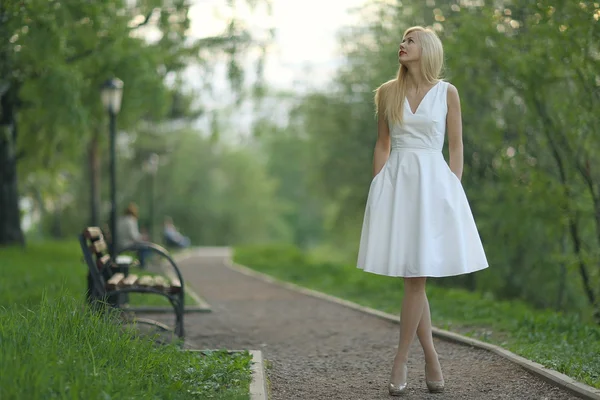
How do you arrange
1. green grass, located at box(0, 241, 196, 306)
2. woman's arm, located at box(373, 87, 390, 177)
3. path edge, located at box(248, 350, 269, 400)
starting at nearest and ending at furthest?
1. path edge, located at box(248, 350, 269, 400)
2. woman's arm, located at box(373, 87, 390, 177)
3. green grass, located at box(0, 241, 196, 306)

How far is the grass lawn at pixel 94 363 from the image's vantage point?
4215 mm

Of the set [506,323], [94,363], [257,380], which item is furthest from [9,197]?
[94,363]

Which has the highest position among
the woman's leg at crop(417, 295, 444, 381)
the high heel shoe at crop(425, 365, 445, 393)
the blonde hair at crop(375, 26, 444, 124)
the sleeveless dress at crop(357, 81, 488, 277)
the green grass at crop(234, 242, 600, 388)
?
the blonde hair at crop(375, 26, 444, 124)

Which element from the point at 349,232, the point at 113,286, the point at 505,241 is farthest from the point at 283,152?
the point at 113,286

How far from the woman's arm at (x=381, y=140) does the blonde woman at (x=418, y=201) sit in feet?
0.23

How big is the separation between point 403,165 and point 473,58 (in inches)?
310

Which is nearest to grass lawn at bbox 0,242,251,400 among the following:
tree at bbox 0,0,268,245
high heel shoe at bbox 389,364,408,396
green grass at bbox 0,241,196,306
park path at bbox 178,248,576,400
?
park path at bbox 178,248,576,400

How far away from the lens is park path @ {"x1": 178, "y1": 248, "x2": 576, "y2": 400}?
5676mm

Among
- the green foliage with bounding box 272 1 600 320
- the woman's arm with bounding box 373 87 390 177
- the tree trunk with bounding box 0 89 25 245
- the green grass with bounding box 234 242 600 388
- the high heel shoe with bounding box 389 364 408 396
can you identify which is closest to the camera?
the high heel shoe with bounding box 389 364 408 396

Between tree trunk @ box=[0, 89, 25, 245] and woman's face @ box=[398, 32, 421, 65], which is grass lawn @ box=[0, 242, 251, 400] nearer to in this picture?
woman's face @ box=[398, 32, 421, 65]

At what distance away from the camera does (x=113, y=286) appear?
24.8 ft

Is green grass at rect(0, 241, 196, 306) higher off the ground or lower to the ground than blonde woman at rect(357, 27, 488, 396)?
lower

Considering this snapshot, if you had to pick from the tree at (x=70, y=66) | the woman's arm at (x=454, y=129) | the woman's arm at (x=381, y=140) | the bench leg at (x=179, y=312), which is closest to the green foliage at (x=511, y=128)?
the tree at (x=70, y=66)

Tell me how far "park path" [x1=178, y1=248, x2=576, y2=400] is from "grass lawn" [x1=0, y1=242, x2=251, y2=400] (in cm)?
51
